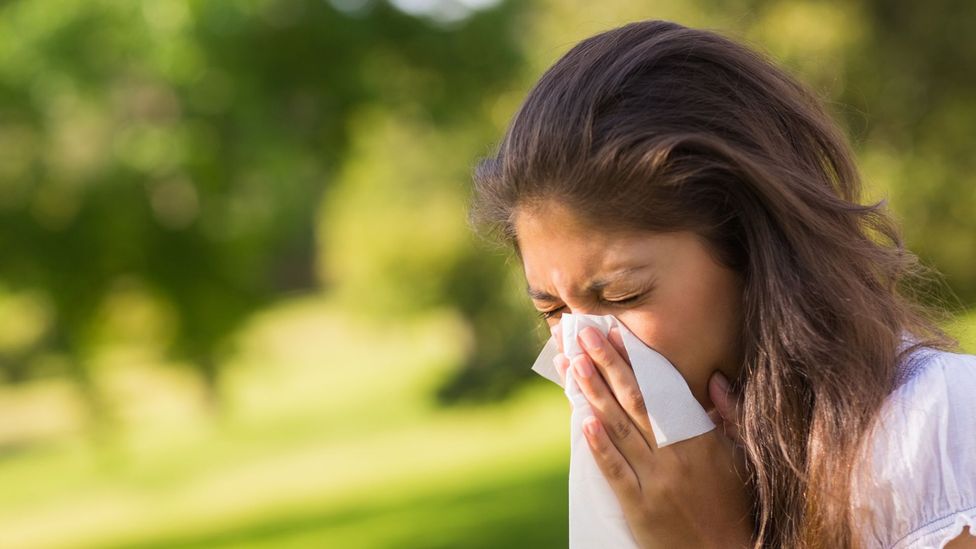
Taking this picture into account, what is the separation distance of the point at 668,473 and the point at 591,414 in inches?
7.4

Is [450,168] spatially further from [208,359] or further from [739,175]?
[739,175]

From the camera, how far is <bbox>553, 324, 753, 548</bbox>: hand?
2316 millimetres

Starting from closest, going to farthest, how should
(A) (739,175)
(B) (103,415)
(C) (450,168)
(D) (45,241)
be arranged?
(A) (739,175), (D) (45,241), (B) (103,415), (C) (450,168)

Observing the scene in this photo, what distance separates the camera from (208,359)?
10961 millimetres

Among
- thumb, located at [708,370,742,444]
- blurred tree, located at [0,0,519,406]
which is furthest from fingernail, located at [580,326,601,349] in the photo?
blurred tree, located at [0,0,519,406]

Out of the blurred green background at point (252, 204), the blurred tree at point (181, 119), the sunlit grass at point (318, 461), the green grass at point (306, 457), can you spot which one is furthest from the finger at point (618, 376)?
the sunlit grass at point (318, 461)

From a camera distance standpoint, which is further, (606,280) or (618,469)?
(618,469)

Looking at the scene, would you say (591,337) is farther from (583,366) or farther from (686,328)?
(686,328)

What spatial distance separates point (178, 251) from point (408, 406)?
15.9m

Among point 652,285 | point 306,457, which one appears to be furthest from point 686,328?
point 306,457

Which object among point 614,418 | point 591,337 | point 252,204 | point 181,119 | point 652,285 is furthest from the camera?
point 252,204

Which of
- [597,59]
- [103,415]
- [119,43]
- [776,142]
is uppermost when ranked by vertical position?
[119,43]

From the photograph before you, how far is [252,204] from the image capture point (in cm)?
973

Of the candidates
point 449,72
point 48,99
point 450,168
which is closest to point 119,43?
point 48,99
